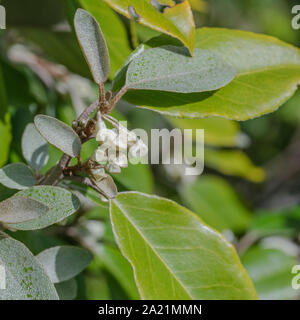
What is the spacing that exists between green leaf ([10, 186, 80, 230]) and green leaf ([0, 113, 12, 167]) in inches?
6.4

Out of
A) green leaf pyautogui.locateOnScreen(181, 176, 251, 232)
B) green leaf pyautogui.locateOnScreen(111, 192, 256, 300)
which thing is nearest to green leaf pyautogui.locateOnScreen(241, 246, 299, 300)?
green leaf pyautogui.locateOnScreen(181, 176, 251, 232)

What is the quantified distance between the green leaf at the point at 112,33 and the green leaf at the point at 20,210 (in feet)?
0.80

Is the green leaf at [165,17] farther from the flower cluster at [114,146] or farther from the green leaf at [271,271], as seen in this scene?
the green leaf at [271,271]

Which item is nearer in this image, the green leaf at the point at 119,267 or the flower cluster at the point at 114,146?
the flower cluster at the point at 114,146

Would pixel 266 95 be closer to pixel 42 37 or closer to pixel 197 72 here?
pixel 197 72

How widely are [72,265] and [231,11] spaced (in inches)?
99.9

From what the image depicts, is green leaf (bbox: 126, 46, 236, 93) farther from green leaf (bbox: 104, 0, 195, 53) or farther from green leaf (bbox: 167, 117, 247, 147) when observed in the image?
green leaf (bbox: 167, 117, 247, 147)

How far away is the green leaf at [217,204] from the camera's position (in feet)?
4.09

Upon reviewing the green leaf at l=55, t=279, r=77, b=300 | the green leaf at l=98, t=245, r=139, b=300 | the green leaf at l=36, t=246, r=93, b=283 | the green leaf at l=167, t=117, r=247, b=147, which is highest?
the green leaf at l=167, t=117, r=247, b=147

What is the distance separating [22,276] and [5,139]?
0.25 meters

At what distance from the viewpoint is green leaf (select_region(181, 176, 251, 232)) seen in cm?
125

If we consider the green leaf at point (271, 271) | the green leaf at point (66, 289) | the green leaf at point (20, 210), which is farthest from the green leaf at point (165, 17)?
the green leaf at point (271, 271)

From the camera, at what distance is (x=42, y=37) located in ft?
2.87

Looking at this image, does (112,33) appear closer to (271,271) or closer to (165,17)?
(165,17)
